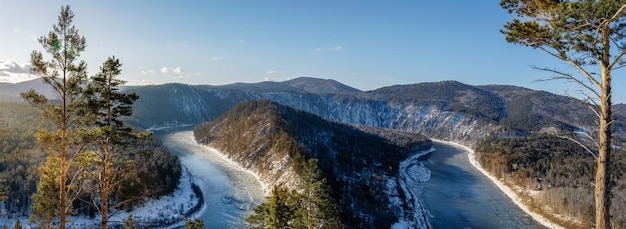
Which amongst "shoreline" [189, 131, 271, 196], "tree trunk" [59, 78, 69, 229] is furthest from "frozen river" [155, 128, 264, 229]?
"tree trunk" [59, 78, 69, 229]

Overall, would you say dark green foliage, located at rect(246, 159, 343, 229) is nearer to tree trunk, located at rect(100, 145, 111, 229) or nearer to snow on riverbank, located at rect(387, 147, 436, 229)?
tree trunk, located at rect(100, 145, 111, 229)

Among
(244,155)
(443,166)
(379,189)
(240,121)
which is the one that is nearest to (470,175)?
(443,166)

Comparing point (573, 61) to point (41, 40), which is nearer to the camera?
point (573, 61)

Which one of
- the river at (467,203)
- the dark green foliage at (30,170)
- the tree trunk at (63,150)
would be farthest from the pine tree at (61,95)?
the river at (467,203)

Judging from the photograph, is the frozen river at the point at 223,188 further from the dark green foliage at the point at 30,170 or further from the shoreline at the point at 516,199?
the shoreline at the point at 516,199

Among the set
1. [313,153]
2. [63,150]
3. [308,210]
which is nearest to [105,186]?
[63,150]

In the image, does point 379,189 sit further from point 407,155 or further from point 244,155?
point 407,155
